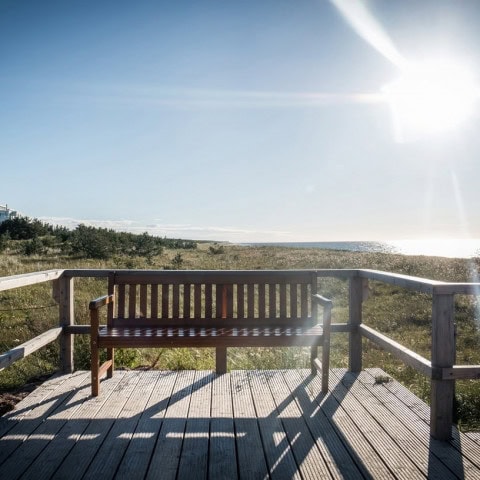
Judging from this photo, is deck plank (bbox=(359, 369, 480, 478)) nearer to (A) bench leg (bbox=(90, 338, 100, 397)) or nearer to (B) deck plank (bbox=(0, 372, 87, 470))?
(A) bench leg (bbox=(90, 338, 100, 397))

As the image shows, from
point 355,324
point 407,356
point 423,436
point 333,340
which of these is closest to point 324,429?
point 423,436

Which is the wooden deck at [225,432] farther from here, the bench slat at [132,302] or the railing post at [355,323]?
the bench slat at [132,302]

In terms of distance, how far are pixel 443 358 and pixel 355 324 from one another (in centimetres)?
162

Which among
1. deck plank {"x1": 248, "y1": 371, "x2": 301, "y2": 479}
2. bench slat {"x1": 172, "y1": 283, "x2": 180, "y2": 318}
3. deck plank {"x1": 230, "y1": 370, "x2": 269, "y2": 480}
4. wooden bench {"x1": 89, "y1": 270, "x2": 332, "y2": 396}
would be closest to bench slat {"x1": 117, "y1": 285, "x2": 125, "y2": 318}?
wooden bench {"x1": 89, "y1": 270, "x2": 332, "y2": 396}

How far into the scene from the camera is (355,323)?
458 cm

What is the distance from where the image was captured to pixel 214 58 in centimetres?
700

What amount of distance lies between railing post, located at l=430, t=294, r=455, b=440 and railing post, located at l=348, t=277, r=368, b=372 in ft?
5.10

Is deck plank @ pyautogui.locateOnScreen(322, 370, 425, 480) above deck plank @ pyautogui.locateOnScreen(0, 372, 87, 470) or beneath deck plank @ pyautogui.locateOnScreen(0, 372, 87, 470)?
above

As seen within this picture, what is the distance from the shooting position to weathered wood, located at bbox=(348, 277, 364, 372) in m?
4.56

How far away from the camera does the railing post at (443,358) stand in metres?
2.96

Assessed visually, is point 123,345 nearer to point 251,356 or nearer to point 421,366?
point 421,366

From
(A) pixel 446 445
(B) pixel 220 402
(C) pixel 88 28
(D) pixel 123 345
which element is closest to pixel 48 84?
(C) pixel 88 28

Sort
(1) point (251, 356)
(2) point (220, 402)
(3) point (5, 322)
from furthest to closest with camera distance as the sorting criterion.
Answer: (3) point (5, 322)
(1) point (251, 356)
(2) point (220, 402)

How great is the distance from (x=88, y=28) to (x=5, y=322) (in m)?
5.46
